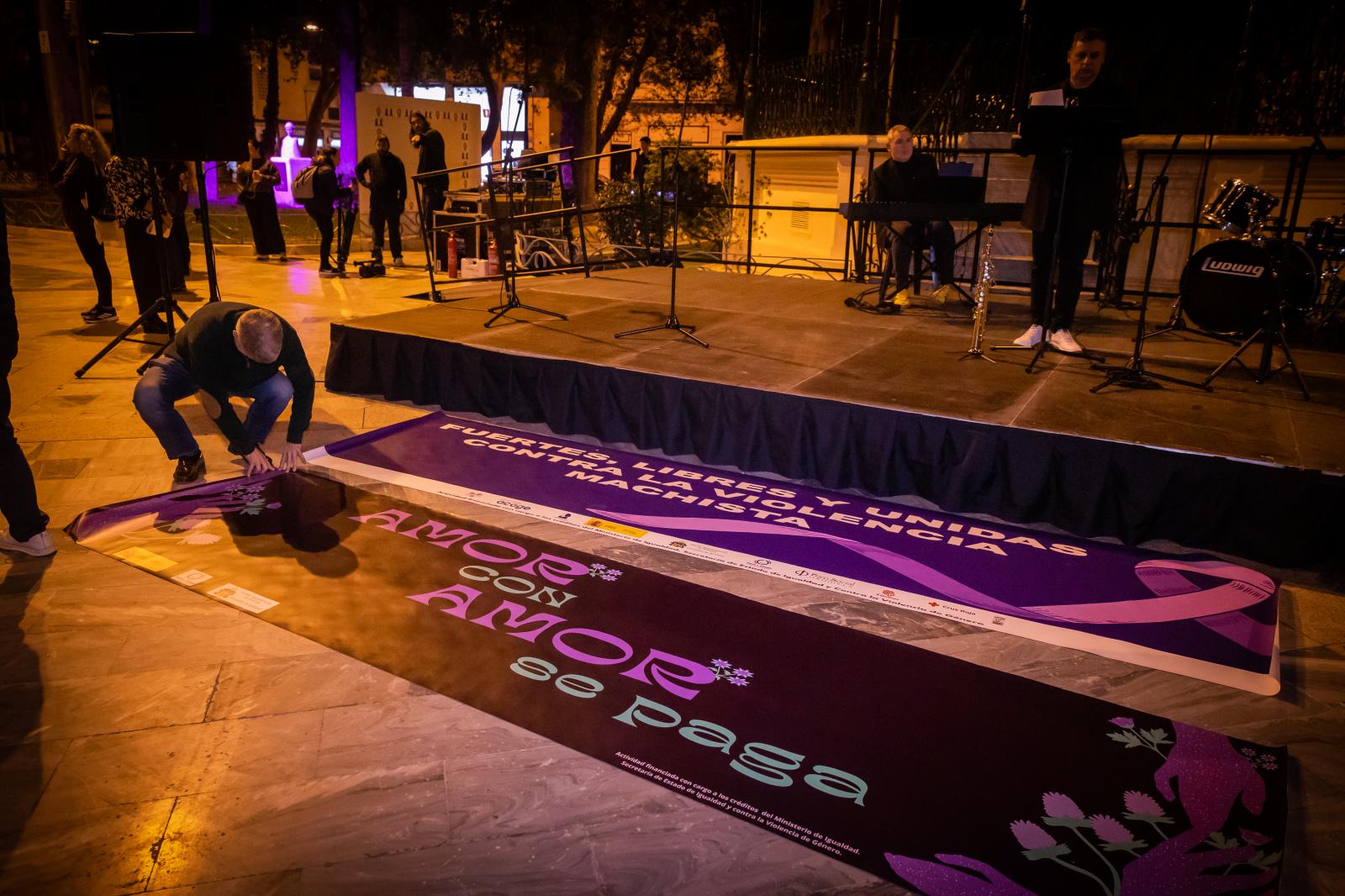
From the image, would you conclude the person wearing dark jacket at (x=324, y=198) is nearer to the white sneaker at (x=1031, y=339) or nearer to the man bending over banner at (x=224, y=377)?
the man bending over banner at (x=224, y=377)

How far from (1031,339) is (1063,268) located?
0.50 meters

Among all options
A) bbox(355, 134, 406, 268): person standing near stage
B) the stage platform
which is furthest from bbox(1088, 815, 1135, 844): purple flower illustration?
bbox(355, 134, 406, 268): person standing near stage

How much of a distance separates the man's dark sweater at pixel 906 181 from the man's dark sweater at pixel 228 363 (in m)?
4.70

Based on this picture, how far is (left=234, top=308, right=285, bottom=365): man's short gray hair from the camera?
148 inches

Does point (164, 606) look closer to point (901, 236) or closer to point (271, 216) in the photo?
point (901, 236)

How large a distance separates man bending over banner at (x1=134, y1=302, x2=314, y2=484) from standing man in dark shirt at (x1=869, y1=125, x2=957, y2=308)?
182 inches

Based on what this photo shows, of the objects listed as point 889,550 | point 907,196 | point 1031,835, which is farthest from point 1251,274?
point 1031,835

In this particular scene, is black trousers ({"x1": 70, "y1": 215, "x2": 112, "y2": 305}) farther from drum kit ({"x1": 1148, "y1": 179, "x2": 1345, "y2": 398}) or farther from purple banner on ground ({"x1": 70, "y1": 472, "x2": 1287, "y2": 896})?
drum kit ({"x1": 1148, "y1": 179, "x2": 1345, "y2": 398})

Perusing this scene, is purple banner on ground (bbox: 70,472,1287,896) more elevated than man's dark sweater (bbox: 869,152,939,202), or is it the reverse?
man's dark sweater (bbox: 869,152,939,202)

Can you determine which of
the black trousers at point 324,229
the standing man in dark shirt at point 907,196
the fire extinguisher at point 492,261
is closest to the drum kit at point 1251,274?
the standing man in dark shirt at point 907,196

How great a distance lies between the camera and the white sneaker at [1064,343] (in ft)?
17.2

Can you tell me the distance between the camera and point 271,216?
12.8 metres

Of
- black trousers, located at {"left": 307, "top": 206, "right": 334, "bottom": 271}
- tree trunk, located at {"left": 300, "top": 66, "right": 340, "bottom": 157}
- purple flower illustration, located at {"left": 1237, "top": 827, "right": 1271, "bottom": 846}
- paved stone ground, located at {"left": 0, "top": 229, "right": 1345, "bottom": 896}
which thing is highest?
tree trunk, located at {"left": 300, "top": 66, "right": 340, "bottom": 157}

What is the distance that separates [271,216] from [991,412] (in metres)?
12.2
